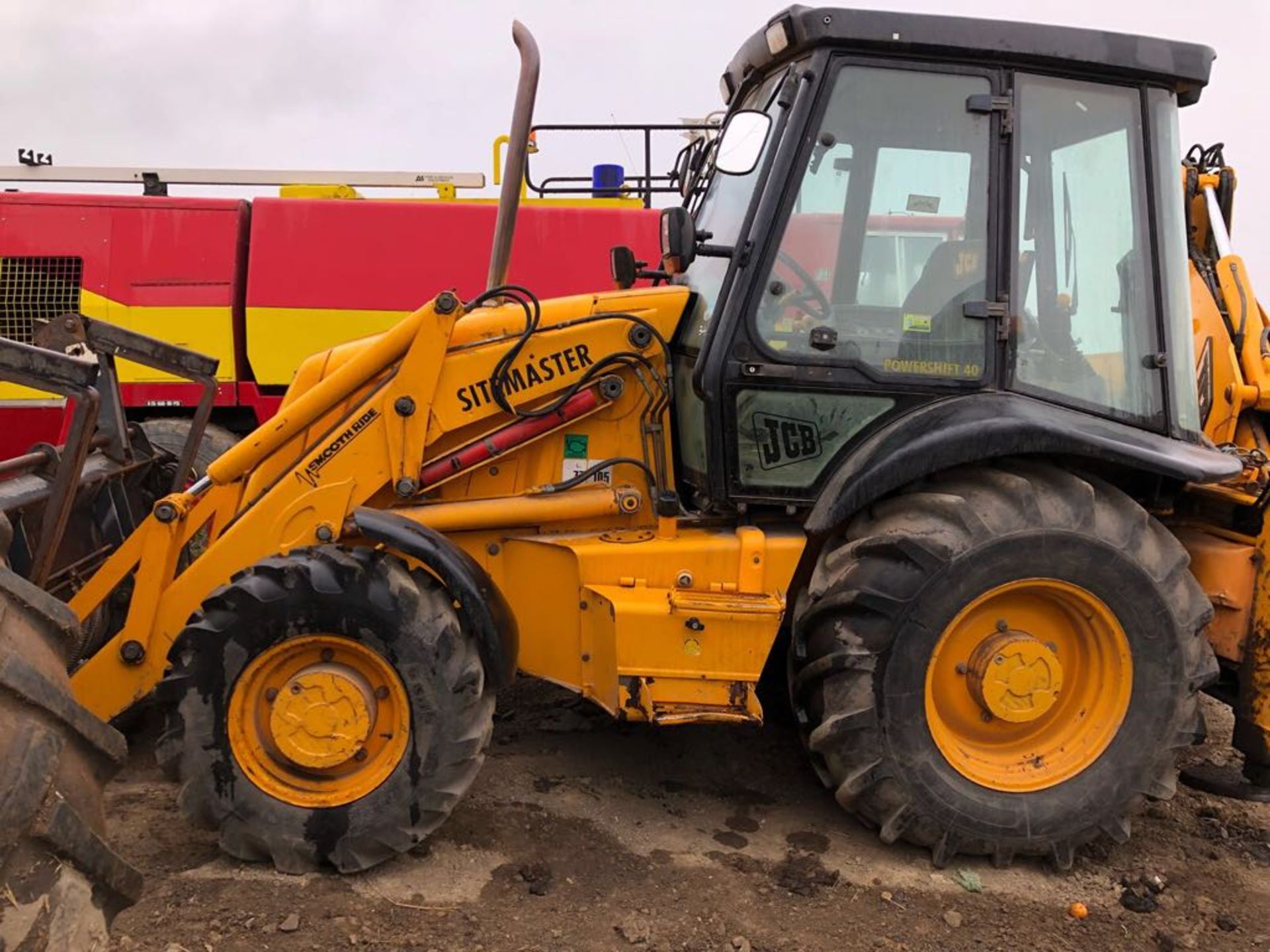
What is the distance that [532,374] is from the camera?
3469 millimetres

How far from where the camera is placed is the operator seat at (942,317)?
3.29m

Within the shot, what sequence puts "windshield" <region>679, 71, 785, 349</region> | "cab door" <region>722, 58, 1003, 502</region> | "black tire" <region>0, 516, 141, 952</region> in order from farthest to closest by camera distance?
"windshield" <region>679, 71, 785, 349</region>
"cab door" <region>722, 58, 1003, 502</region>
"black tire" <region>0, 516, 141, 952</region>

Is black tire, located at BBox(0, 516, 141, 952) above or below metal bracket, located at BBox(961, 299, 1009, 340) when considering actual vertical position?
below

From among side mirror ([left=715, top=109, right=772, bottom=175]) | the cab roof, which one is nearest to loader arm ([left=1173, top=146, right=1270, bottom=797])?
the cab roof

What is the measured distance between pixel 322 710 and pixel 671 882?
3.83 ft

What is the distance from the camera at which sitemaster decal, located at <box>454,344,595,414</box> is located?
3.44 metres

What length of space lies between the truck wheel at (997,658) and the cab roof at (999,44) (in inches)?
50.2

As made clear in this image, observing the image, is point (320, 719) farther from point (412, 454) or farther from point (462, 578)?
point (412, 454)

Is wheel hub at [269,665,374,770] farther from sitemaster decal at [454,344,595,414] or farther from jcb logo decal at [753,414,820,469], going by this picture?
jcb logo decal at [753,414,820,469]

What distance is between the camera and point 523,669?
11.4 ft

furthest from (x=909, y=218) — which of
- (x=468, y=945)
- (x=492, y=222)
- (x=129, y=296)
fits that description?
(x=129, y=296)

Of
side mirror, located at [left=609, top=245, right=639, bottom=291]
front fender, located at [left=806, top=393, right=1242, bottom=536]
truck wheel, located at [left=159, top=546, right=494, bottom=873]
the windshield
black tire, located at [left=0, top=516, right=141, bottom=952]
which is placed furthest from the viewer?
side mirror, located at [left=609, top=245, right=639, bottom=291]

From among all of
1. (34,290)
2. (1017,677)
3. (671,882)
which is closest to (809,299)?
(1017,677)

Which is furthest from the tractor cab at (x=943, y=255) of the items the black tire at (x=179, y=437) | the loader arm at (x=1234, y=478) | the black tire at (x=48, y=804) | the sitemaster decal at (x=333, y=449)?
the black tire at (x=179, y=437)
